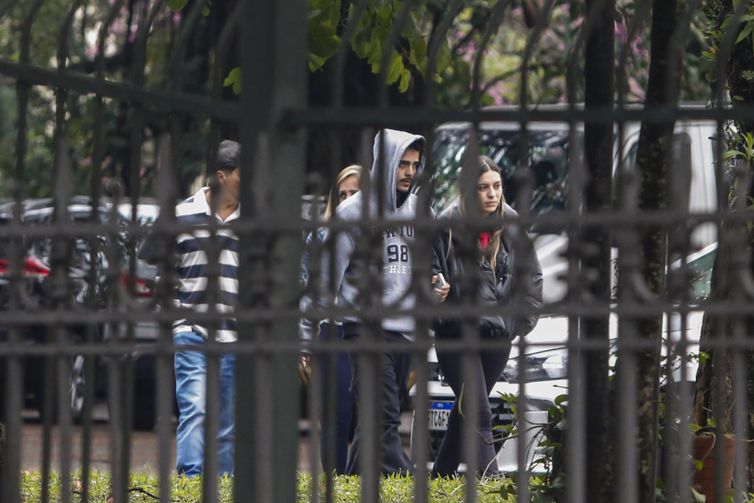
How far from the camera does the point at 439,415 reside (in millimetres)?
7457

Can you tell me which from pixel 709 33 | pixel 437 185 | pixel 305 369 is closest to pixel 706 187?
pixel 437 185

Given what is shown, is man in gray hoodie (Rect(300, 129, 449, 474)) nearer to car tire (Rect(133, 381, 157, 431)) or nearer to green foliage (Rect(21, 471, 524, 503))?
green foliage (Rect(21, 471, 524, 503))

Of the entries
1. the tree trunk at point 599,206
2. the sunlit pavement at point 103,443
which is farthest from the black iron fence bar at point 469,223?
the sunlit pavement at point 103,443

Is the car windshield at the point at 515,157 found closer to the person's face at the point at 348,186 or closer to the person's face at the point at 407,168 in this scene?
the person's face at the point at 348,186

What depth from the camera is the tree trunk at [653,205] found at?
163 inches

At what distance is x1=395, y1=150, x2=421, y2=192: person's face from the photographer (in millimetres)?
4785

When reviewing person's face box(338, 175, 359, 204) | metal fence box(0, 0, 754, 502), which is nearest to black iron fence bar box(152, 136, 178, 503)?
metal fence box(0, 0, 754, 502)

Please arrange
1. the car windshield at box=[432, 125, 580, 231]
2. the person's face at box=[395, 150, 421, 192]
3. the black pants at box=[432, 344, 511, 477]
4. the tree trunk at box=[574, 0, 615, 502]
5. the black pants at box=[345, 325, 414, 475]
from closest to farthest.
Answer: the tree trunk at box=[574, 0, 615, 502]
the person's face at box=[395, 150, 421, 192]
the black pants at box=[432, 344, 511, 477]
the black pants at box=[345, 325, 414, 475]
the car windshield at box=[432, 125, 580, 231]

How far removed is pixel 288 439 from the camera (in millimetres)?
3236

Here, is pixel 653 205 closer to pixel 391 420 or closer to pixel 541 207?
pixel 391 420

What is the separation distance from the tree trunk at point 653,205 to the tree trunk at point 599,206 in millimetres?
227

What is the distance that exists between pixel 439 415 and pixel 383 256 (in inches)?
174

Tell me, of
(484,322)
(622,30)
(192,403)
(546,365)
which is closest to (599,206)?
(484,322)

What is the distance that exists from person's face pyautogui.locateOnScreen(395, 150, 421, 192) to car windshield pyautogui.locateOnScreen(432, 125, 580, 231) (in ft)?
14.7
